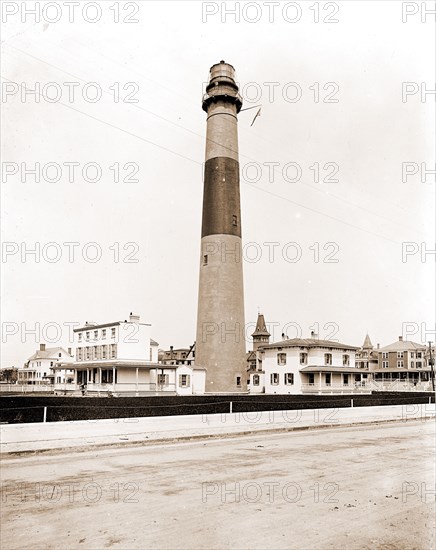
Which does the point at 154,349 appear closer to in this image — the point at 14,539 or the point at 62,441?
the point at 62,441

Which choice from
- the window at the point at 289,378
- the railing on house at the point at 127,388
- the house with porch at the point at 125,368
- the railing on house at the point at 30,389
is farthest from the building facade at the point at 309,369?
the railing on house at the point at 30,389

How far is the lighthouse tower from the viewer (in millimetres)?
35469

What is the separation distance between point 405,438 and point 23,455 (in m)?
13.3

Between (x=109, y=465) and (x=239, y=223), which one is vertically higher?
(x=239, y=223)

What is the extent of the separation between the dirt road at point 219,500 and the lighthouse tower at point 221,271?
21.0 metres

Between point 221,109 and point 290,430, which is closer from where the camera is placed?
point 290,430

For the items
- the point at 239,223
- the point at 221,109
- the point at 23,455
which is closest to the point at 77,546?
the point at 23,455

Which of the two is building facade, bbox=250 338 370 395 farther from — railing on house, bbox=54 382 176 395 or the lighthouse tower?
the lighthouse tower

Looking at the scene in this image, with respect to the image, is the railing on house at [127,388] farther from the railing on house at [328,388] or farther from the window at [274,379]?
the railing on house at [328,388]

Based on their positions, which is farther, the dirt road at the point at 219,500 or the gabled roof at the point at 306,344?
the gabled roof at the point at 306,344

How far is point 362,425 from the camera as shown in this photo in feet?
81.5

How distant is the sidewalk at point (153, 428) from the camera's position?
50.5 feet

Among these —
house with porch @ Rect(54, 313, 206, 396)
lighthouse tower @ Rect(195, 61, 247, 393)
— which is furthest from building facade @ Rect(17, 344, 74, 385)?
lighthouse tower @ Rect(195, 61, 247, 393)

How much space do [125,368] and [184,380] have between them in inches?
190
